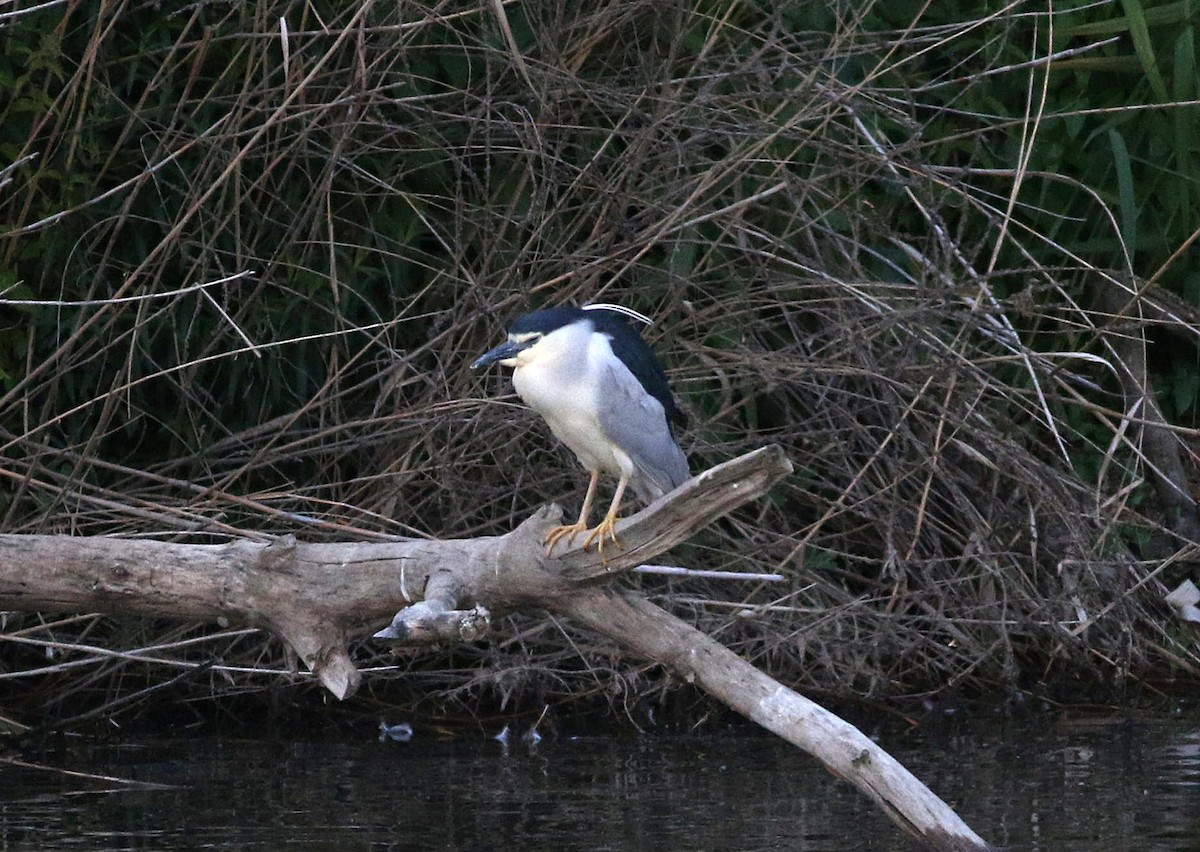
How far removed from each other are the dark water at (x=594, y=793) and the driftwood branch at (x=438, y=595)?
64cm

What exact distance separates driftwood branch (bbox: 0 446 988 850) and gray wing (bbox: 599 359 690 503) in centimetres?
39

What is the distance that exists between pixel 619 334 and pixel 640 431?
227 mm

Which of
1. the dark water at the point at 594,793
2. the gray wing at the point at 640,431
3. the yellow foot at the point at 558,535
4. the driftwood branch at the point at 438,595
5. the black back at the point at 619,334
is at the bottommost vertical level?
the dark water at the point at 594,793

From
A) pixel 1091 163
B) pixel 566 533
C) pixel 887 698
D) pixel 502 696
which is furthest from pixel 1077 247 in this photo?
pixel 566 533

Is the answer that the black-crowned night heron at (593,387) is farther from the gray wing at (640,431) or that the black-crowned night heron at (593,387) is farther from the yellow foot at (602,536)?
the yellow foot at (602,536)

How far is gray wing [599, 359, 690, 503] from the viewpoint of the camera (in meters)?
3.34

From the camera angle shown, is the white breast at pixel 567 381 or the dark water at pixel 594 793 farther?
the dark water at pixel 594 793

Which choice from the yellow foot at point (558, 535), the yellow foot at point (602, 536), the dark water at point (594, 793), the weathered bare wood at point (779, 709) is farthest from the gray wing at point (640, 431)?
the dark water at point (594, 793)

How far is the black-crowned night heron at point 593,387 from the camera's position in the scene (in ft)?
11.0

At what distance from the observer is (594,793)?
155 inches

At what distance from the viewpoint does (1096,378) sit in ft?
18.4

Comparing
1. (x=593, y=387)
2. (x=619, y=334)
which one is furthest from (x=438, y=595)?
(x=619, y=334)

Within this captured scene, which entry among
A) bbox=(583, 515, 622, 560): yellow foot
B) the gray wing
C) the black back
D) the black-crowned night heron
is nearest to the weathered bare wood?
bbox=(583, 515, 622, 560): yellow foot

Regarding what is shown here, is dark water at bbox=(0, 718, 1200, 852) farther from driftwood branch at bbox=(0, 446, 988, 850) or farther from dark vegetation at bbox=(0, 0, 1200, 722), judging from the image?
driftwood branch at bbox=(0, 446, 988, 850)
